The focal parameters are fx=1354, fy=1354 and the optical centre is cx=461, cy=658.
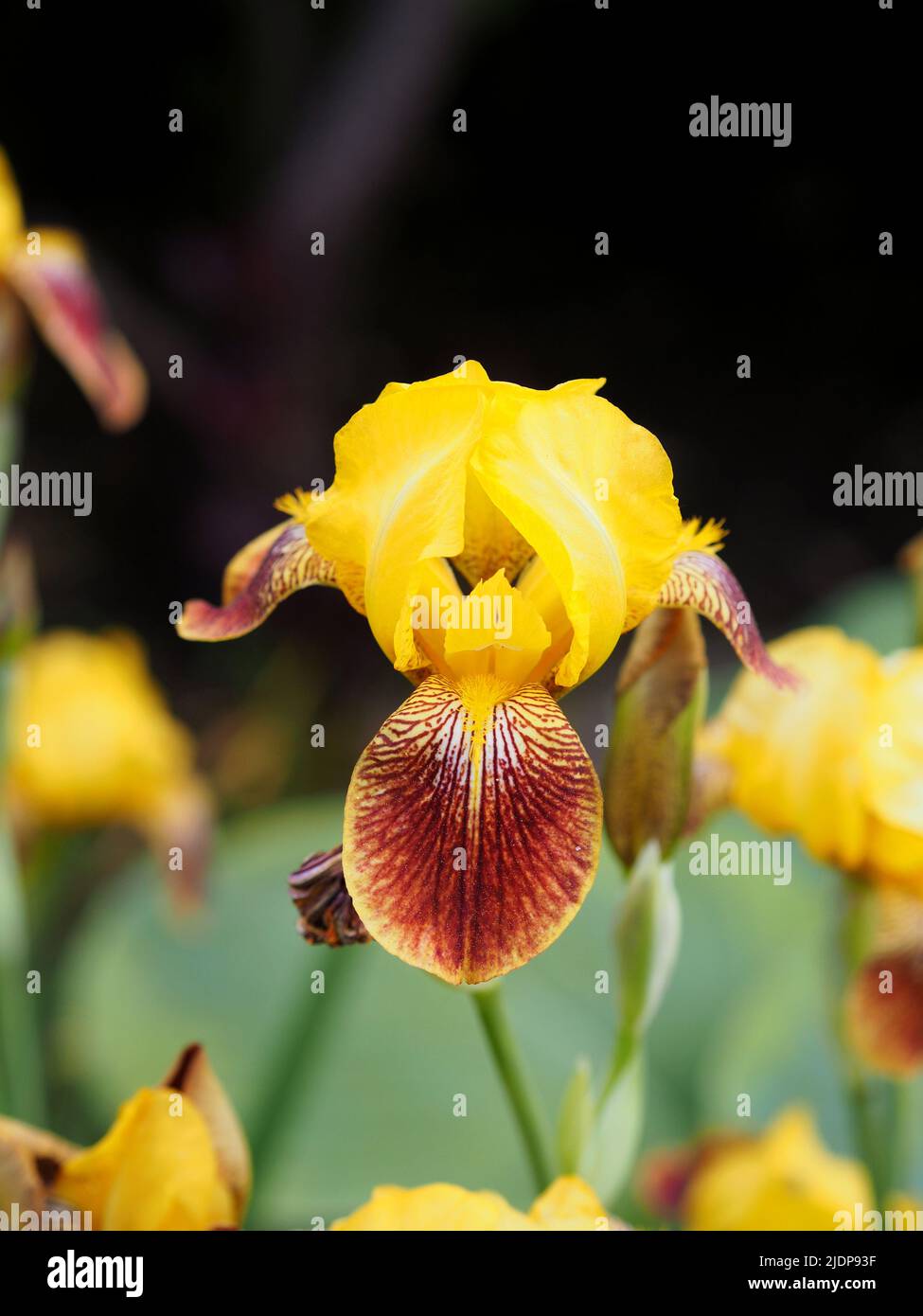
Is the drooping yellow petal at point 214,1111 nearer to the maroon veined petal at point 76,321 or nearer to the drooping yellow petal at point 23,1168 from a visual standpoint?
the drooping yellow petal at point 23,1168

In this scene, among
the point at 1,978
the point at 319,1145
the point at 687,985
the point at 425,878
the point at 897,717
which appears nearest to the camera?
the point at 425,878

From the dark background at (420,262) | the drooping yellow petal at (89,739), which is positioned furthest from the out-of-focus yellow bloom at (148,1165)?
the dark background at (420,262)

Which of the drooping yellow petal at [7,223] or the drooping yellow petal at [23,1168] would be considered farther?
the drooping yellow petal at [7,223]

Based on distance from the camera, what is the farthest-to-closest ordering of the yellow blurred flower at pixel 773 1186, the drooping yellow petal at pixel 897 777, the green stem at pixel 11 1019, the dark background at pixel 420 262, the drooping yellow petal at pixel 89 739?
the dark background at pixel 420 262 → the drooping yellow petal at pixel 89 739 → the green stem at pixel 11 1019 → the yellow blurred flower at pixel 773 1186 → the drooping yellow petal at pixel 897 777

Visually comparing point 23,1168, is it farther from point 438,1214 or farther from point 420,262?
point 420,262

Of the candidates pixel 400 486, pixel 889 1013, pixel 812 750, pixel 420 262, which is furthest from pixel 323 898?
pixel 420 262

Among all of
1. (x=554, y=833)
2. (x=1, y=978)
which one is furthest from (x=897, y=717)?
(x=1, y=978)

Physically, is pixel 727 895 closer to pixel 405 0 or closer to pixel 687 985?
pixel 687 985

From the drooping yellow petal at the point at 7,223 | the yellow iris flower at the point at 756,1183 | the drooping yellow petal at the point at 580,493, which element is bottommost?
the yellow iris flower at the point at 756,1183
